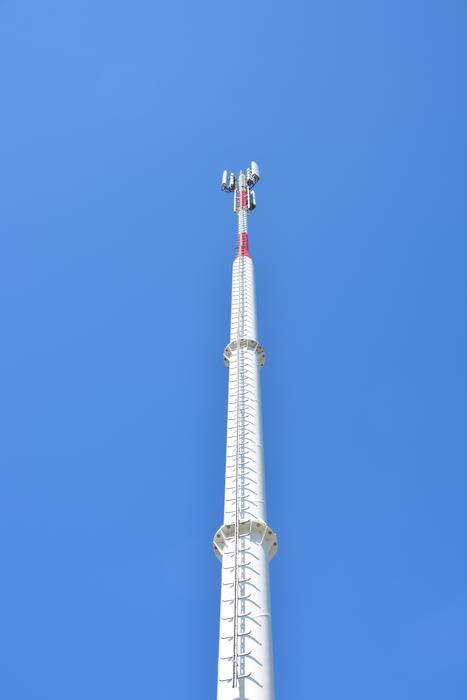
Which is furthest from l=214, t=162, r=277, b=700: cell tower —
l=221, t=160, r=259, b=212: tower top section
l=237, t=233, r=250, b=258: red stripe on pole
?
l=221, t=160, r=259, b=212: tower top section

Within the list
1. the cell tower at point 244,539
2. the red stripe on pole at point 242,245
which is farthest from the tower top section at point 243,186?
the cell tower at point 244,539

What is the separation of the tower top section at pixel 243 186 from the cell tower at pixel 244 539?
9.35m

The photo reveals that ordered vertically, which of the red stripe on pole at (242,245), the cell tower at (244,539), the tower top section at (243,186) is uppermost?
A: the tower top section at (243,186)

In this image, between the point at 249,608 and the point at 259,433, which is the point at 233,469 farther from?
the point at 249,608

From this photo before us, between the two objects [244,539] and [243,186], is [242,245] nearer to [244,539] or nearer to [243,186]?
[243,186]

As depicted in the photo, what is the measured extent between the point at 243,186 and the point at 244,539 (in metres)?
22.6

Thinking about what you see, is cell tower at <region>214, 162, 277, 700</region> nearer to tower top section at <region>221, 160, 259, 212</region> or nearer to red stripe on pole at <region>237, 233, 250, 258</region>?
red stripe on pole at <region>237, 233, 250, 258</region>

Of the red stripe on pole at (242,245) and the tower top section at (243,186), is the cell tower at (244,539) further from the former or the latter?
the tower top section at (243,186)

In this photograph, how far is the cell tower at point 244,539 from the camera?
13.5 m

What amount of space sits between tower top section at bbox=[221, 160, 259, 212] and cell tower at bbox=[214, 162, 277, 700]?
935cm

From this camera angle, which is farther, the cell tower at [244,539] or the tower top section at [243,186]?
the tower top section at [243,186]

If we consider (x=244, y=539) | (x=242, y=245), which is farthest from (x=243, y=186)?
(x=244, y=539)

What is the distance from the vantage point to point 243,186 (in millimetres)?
34000

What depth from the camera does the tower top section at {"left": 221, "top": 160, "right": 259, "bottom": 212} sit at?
107 ft
